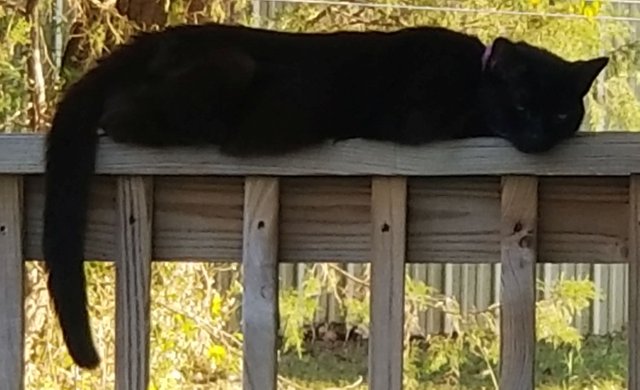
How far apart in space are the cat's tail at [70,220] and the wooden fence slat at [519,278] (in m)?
0.48

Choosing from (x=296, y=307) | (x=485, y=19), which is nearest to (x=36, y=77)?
(x=296, y=307)

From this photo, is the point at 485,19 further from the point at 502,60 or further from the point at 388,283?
the point at 388,283

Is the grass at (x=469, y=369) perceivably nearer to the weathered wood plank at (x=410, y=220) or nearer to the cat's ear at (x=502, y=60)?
the cat's ear at (x=502, y=60)

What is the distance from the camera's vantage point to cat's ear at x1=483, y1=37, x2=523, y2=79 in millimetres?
1723

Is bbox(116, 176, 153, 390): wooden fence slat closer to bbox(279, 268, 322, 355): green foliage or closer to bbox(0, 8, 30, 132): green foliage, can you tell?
bbox(0, 8, 30, 132): green foliage

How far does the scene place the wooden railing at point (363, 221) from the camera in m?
1.30

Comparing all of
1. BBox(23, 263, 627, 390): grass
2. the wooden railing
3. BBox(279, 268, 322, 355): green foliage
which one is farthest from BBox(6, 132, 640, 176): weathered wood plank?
BBox(279, 268, 322, 355): green foliage

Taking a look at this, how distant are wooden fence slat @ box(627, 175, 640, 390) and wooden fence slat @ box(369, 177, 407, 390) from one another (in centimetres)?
24

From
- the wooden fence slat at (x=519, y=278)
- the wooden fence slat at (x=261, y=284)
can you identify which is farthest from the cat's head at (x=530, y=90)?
the wooden fence slat at (x=261, y=284)

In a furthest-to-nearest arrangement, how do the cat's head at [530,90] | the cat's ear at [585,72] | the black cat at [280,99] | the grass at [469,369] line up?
1. the grass at [469,369]
2. the cat's ear at [585,72]
3. the cat's head at [530,90]
4. the black cat at [280,99]

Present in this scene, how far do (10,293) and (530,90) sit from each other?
2.78 feet

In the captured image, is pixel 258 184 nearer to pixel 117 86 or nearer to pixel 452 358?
pixel 117 86

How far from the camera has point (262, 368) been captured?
132 cm

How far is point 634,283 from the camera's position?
1289 millimetres
